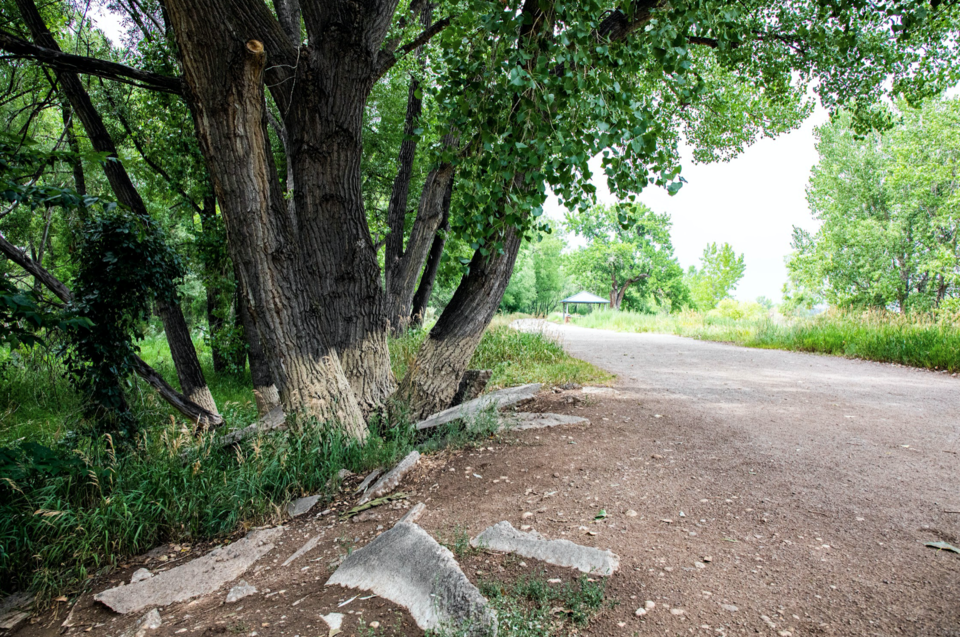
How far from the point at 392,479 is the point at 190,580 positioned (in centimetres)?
140

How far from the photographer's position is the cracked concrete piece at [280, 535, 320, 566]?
9.68 feet

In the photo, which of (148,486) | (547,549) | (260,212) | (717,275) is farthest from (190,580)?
(717,275)

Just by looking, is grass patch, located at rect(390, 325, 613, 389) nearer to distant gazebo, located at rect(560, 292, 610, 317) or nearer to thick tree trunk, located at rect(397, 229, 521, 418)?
thick tree trunk, located at rect(397, 229, 521, 418)

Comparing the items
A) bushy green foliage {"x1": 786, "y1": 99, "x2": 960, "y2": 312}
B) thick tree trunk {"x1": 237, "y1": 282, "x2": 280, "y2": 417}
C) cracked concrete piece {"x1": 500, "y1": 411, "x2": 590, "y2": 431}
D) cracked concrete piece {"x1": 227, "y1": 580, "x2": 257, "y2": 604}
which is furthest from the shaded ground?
bushy green foliage {"x1": 786, "y1": 99, "x2": 960, "y2": 312}

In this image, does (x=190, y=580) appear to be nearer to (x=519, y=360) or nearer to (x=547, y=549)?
(x=547, y=549)

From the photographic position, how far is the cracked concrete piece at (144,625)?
Answer: 242cm

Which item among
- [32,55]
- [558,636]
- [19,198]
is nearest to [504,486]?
[558,636]

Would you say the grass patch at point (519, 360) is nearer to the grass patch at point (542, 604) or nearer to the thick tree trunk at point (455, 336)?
the thick tree trunk at point (455, 336)

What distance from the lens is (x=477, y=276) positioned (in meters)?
4.83

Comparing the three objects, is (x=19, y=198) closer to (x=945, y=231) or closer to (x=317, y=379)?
(x=317, y=379)

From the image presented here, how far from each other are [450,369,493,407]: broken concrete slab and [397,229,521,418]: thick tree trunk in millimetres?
547

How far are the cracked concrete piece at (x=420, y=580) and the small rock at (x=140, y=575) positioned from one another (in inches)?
51.9

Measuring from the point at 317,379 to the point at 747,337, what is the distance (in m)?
12.1

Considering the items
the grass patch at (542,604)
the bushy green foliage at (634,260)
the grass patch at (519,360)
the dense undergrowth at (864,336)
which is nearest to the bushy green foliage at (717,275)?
the bushy green foliage at (634,260)
